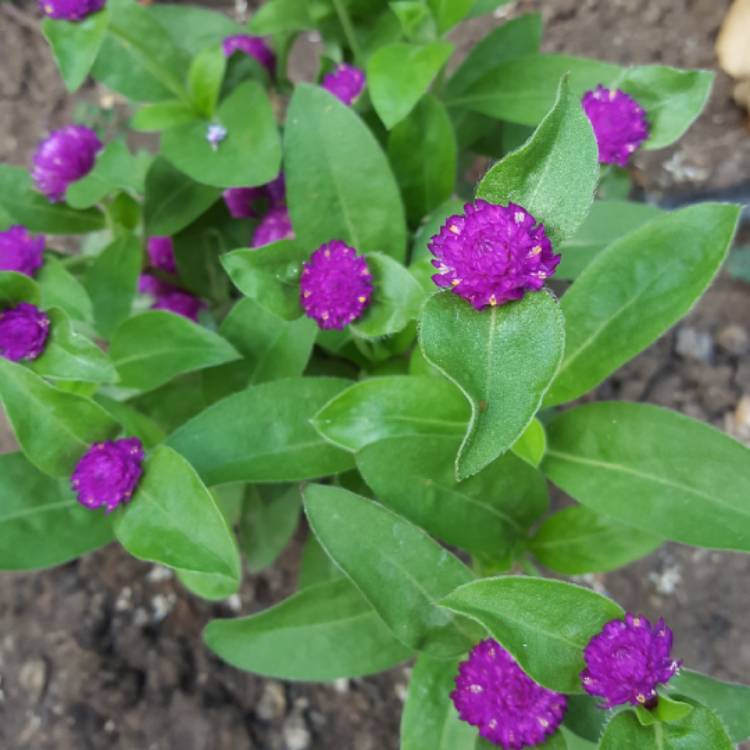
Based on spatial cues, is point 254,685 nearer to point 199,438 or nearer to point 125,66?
point 199,438

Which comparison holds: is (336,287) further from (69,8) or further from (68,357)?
(69,8)

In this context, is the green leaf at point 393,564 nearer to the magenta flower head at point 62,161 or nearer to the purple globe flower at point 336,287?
the purple globe flower at point 336,287

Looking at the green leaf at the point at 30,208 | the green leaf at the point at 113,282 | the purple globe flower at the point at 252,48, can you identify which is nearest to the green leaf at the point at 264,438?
the green leaf at the point at 113,282

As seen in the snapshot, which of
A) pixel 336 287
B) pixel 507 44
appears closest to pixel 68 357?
pixel 336 287

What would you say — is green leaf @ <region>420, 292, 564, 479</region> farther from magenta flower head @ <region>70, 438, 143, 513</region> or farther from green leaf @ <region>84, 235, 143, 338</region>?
green leaf @ <region>84, 235, 143, 338</region>

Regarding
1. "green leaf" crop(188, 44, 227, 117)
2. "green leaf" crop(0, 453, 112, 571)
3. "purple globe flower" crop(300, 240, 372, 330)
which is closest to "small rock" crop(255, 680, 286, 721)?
"green leaf" crop(0, 453, 112, 571)
